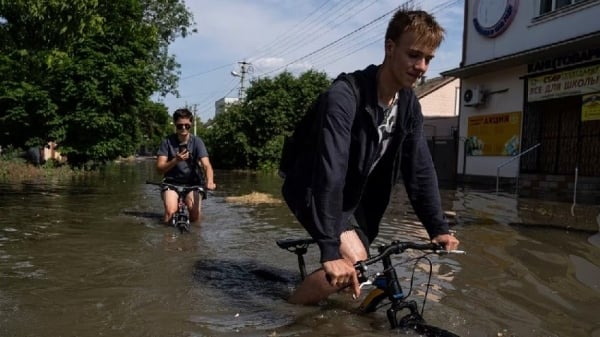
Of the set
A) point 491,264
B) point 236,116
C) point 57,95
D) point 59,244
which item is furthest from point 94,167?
point 491,264

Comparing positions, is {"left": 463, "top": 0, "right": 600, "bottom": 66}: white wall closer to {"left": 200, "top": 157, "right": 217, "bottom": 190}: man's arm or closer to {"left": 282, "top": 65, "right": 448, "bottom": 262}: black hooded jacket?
{"left": 200, "top": 157, "right": 217, "bottom": 190}: man's arm

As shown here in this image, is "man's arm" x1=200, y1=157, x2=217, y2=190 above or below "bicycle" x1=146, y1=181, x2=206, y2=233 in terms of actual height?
above

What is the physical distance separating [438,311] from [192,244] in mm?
3654

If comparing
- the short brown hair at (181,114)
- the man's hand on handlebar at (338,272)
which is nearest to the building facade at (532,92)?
the short brown hair at (181,114)

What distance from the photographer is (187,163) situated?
856 cm

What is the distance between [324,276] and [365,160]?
898mm

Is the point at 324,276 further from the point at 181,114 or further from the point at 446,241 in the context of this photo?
the point at 181,114

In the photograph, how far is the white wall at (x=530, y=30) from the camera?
1661 cm

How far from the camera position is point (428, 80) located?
149 ft

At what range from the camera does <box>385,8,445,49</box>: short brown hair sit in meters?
3.06

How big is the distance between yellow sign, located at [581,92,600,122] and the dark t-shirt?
40.2 feet

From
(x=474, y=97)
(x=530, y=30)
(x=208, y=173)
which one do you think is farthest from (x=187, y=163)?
(x=474, y=97)

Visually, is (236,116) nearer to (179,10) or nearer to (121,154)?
(179,10)

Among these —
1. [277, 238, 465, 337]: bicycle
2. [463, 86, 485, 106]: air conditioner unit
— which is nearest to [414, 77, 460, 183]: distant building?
[463, 86, 485, 106]: air conditioner unit
